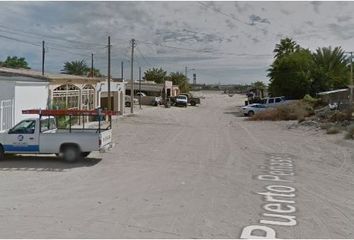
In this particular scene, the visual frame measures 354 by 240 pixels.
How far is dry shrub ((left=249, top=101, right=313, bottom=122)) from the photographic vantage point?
111ft

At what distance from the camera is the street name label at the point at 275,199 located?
258 inches

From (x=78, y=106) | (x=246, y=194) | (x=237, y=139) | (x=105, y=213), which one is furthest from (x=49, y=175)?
(x=78, y=106)

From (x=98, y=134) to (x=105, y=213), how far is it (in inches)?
240

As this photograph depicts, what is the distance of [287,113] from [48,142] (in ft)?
84.0

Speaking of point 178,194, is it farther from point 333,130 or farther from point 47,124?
point 333,130

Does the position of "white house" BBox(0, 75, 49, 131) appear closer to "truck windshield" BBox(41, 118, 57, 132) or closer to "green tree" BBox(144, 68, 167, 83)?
"truck windshield" BBox(41, 118, 57, 132)

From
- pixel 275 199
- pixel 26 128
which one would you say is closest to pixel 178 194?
pixel 275 199

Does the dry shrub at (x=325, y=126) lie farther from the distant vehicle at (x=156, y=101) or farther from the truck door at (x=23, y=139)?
the distant vehicle at (x=156, y=101)

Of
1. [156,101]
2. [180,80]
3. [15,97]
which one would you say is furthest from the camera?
[180,80]

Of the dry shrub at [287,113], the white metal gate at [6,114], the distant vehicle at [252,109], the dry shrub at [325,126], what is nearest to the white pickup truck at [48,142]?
the white metal gate at [6,114]

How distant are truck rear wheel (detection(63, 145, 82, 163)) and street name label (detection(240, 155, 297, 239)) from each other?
6084 millimetres

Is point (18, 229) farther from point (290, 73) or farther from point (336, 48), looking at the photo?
point (336, 48)

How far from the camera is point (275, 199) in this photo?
28.6 ft

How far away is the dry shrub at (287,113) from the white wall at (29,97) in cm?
1984
